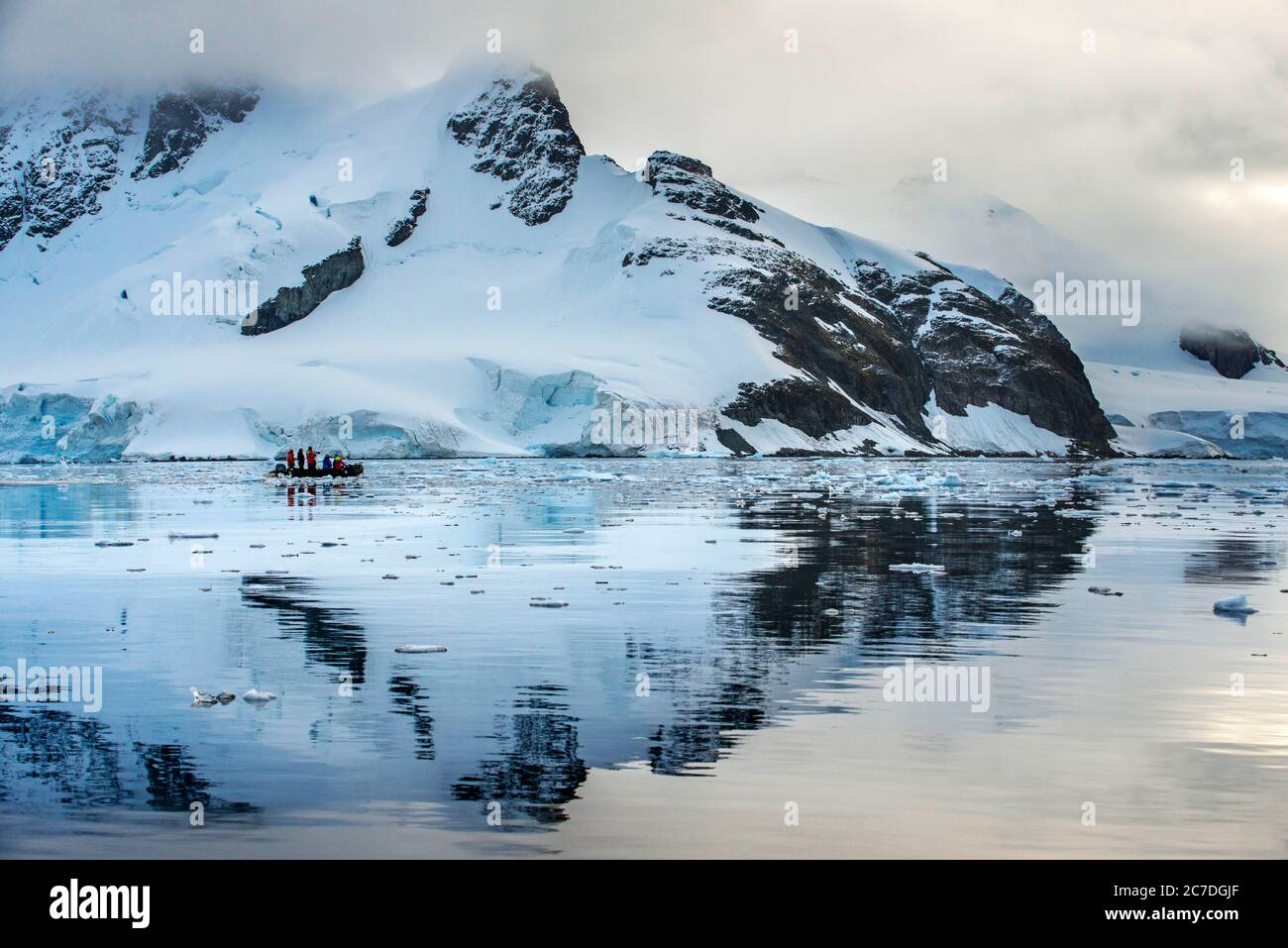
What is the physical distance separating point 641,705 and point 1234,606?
364 inches

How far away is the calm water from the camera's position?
8.01 meters

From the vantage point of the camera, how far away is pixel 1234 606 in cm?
1734

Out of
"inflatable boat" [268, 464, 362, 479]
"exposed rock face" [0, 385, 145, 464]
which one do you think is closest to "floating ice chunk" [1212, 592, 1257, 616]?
"inflatable boat" [268, 464, 362, 479]

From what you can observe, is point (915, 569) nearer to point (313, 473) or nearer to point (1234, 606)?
point (1234, 606)

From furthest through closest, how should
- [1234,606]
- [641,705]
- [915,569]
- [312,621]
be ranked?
1. [915,569]
2. [1234,606]
3. [312,621]
4. [641,705]

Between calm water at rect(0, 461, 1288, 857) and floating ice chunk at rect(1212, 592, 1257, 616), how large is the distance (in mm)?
332

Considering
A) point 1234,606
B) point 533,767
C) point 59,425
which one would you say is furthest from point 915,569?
point 59,425

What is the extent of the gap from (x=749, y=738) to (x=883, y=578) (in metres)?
11.3

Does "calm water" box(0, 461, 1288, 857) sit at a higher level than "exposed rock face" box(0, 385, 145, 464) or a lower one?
lower

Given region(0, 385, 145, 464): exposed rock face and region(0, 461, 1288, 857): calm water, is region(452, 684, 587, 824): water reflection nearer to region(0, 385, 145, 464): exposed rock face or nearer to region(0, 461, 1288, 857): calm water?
region(0, 461, 1288, 857): calm water

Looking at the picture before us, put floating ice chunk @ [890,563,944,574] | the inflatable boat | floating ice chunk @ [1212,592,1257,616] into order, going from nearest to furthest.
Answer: floating ice chunk @ [1212,592,1257,616], floating ice chunk @ [890,563,944,574], the inflatable boat

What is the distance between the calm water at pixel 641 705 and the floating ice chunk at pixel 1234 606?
332 mm
